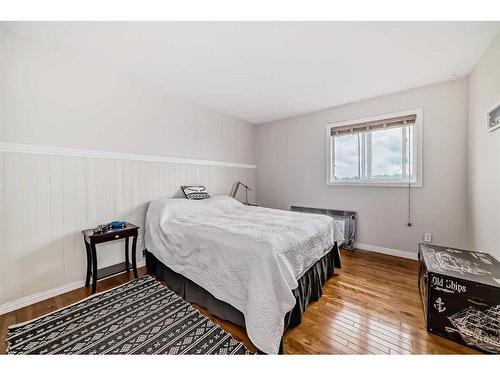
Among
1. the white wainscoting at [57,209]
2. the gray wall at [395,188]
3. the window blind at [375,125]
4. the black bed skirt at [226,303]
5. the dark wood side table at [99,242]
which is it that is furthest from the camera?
the window blind at [375,125]

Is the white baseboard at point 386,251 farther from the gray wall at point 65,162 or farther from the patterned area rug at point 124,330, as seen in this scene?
the gray wall at point 65,162

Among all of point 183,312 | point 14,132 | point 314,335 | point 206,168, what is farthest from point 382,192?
point 14,132

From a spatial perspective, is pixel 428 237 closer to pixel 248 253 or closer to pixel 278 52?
pixel 248 253

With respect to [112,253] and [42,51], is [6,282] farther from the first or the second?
[42,51]

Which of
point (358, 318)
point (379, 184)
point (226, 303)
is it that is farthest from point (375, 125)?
point (226, 303)

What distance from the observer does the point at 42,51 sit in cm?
194

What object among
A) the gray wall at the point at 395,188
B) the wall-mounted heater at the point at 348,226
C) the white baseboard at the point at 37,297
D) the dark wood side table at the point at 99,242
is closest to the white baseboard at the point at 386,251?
the gray wall at the point at 395,188

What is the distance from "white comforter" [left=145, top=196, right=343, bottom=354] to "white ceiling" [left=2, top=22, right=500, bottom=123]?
156cm

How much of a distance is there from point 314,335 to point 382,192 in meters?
2.42

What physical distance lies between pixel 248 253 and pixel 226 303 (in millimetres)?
484

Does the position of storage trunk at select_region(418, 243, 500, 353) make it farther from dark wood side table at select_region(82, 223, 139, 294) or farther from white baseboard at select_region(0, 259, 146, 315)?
white baseboard at select_region(0, 259, 146, 315)

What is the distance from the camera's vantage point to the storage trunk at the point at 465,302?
131cm

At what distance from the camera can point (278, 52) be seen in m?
1.98

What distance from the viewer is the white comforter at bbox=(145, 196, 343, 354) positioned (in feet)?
4.26
